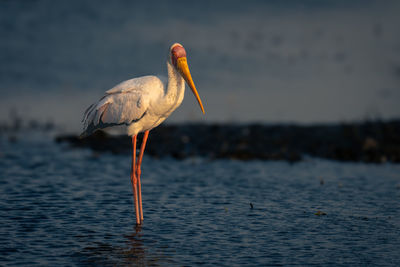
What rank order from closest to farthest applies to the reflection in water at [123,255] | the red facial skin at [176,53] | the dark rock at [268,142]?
the reflection in water at [123,255]
the red facial skin at [176,53]
the dark rock at [268,142]

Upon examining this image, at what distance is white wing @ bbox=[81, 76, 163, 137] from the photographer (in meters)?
8.59

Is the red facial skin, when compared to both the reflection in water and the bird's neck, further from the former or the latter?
the reflection in water

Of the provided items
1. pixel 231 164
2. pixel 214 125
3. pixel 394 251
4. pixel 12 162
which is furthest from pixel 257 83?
pixel 394 251

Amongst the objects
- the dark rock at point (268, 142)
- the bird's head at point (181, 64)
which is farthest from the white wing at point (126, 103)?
the dark rock at point (268, 142)

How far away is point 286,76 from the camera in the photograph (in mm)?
24891

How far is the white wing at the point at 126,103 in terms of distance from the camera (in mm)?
8594

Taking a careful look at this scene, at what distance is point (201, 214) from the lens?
8.88m

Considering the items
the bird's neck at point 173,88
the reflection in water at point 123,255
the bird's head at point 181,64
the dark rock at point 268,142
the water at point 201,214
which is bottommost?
the reflection in water at point 123,255

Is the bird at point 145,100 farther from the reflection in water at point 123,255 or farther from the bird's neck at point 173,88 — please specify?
the reflection in water at point 123,255

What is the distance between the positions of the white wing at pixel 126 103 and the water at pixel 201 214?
1.42 metres

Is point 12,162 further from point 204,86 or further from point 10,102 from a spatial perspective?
point 204,86

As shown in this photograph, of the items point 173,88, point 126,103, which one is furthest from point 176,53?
point 126,103

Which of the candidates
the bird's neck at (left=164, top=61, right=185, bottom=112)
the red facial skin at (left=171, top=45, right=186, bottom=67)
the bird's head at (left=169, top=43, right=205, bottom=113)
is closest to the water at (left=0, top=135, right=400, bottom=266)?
the bird's neck at (left=164, top=61, right=185, bottom=112)

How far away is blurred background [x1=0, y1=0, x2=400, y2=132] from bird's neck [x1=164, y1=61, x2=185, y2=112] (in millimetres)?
10089
